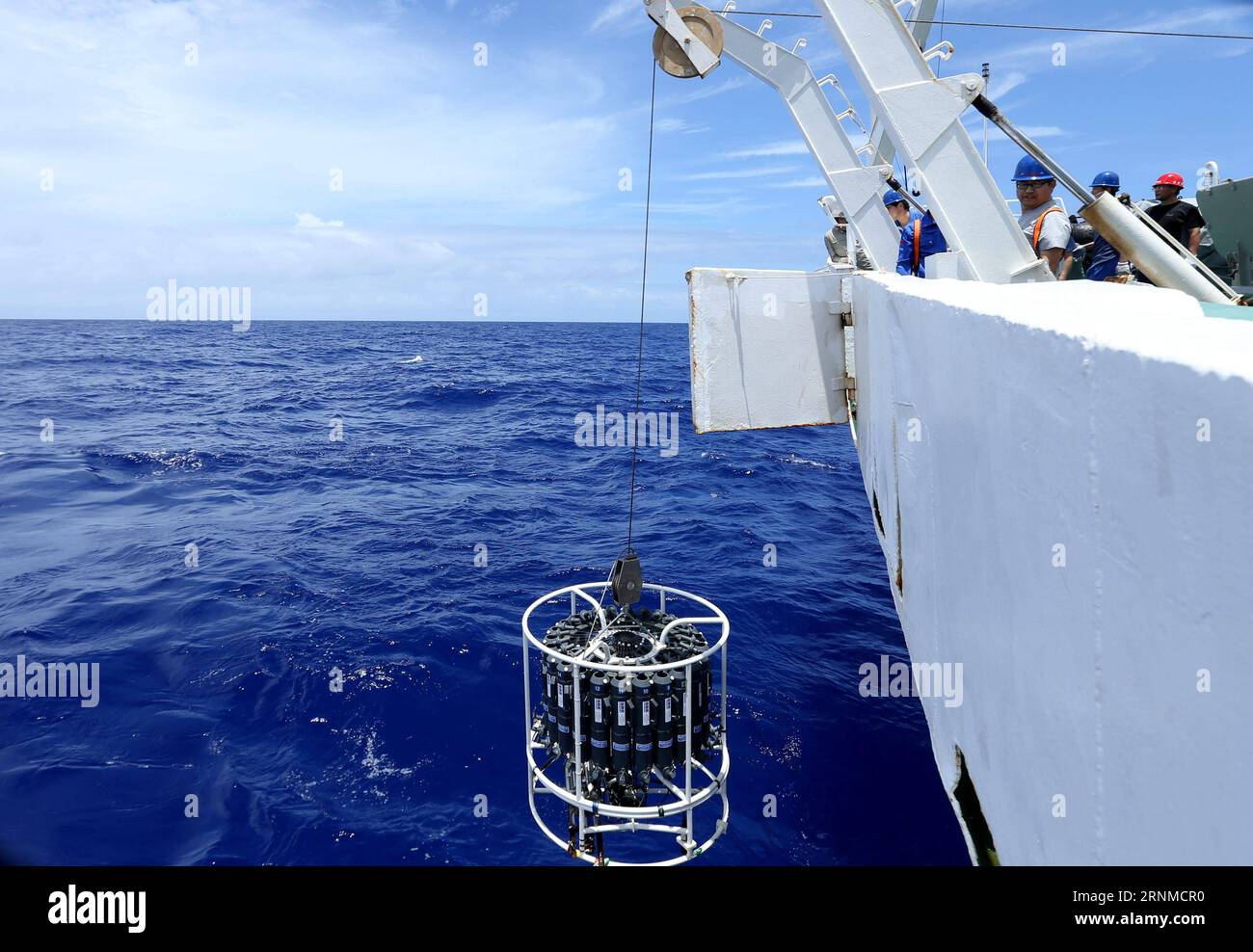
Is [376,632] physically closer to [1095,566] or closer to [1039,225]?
[1039,225]

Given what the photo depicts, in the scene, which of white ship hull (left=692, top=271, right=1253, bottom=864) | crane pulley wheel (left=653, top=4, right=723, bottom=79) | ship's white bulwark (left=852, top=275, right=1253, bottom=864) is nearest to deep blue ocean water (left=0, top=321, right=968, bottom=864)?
white ship hull (left=692, top=271, right=1253, bottom=864)

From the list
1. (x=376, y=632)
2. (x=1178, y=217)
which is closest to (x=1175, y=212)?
(x=1178, y=217)

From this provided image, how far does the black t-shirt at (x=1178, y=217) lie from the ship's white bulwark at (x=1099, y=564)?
766cm

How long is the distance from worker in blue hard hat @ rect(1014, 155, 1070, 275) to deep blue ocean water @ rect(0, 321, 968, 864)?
5.73 m

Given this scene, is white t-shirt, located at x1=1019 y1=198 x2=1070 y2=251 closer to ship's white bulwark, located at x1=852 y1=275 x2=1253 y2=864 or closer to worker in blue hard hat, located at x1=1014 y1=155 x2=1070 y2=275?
worker in blue hard hat, located at x1=1014 y1=155 x2=1070 y2=275

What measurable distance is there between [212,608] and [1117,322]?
13212 mm

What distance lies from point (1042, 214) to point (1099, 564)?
5648mm

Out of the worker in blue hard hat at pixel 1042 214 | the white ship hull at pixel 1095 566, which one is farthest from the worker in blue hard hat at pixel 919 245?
the white ship hull at pixel 1095 566

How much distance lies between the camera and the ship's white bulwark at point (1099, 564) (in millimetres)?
1420

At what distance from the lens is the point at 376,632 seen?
11320 millimetres

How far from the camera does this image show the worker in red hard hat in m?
8.76

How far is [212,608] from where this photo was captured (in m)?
11.9

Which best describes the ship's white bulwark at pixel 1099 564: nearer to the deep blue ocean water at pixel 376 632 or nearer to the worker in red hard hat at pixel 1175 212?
the deep blue ocean water at pixel 376 632
